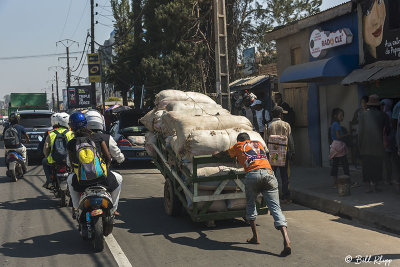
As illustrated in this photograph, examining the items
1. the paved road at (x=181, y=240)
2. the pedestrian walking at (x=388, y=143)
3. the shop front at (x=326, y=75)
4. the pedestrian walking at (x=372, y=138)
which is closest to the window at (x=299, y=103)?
the shop front at (x=326, y=75)

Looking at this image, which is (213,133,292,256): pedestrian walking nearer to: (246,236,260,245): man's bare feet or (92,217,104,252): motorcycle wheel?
(246,236,260,245): man's bare feet

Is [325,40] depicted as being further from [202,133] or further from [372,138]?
[202,133]

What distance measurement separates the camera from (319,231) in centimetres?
676

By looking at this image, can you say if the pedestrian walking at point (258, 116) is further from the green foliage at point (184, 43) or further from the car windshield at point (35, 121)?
the green foliage at point (184, 43)

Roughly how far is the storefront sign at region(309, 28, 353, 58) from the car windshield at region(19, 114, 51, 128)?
9.77 meters

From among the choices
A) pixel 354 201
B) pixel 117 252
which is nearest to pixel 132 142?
pixel 354 201

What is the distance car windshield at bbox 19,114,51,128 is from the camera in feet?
55.3

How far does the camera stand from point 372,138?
884 centimetres

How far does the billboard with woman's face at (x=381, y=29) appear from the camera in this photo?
994cm

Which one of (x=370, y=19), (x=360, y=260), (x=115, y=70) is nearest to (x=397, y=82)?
(x=370, y=19)

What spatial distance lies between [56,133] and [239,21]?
18.8 m

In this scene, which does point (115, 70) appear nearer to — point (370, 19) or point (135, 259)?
point (370, 19)

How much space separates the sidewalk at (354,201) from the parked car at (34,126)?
9.53 meters

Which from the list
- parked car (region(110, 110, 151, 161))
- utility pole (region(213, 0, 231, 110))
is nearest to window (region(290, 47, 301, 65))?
utility pole (region(213, 0, 231, 110))
